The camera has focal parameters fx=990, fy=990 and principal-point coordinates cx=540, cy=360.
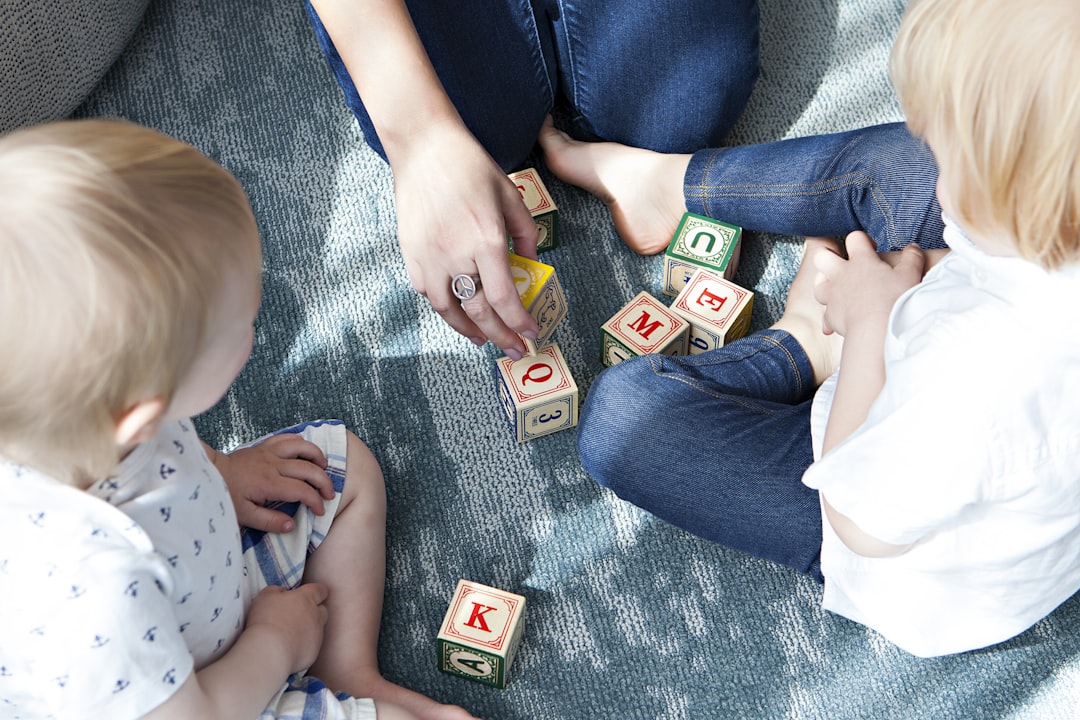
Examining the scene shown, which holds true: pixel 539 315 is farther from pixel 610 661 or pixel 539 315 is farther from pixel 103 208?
pixel 103 208

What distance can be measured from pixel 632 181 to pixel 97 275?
2.75 ft

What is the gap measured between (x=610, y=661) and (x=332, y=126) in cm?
85

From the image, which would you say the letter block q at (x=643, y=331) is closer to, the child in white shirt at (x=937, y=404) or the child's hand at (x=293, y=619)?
the child in white shirt at (x=937, y=404)

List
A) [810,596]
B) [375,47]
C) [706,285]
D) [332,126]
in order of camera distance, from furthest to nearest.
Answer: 1. [332,126]
2. [706,285]
3. [810,596]
4. [375,47]

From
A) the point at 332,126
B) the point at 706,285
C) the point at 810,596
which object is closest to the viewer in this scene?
the point at 810,596

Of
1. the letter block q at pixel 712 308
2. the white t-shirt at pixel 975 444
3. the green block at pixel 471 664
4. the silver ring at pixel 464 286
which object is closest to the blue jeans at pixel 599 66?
the letter block q at pixel 712 308

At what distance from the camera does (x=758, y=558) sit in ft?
3.66

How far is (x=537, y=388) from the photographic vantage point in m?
1.14

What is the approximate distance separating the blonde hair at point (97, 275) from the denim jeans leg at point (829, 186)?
74cm

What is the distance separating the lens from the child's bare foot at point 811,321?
1.16m

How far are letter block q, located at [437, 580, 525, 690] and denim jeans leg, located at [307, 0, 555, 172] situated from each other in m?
0.59

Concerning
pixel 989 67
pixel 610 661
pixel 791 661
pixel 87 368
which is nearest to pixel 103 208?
pixel 87 368

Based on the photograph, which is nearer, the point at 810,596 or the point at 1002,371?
the point at 1002,371

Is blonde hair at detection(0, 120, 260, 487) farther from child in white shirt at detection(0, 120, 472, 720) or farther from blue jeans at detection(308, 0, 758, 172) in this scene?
blue jeans at detection(308, 0, 758, 172)
